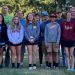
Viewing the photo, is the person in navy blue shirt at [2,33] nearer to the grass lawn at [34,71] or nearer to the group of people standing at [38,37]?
the group of people standing at [38,37]

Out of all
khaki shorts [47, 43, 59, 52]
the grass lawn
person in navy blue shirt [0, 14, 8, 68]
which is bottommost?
the grass lawn

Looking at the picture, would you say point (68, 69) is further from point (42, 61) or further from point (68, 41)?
point (42, 61)

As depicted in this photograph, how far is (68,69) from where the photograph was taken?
1306 cm

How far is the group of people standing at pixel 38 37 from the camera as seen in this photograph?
13352 millimetres

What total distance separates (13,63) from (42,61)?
6.03ft

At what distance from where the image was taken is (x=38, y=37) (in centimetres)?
1358

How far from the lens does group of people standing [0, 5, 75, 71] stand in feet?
43.8

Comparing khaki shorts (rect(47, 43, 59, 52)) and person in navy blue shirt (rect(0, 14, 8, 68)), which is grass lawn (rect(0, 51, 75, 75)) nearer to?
khaki shorts (rect(47, 43, 59, 52))

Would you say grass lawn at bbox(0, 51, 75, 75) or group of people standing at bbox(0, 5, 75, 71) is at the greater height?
group of people standing at bbox(0, 5, 75, 71)

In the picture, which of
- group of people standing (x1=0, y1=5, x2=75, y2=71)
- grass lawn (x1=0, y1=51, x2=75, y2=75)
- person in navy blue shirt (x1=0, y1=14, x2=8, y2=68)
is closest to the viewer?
grass lawn (x1=0, y1=51, x2=75, y2=75)

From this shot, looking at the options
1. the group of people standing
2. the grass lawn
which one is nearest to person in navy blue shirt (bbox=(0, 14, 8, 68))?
the group of people standing

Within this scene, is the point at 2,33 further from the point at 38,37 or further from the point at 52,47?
the point at 52,47

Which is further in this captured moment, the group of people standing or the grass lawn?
the group of people standing

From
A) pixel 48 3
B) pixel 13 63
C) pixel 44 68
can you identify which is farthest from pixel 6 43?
pixel 48 3
